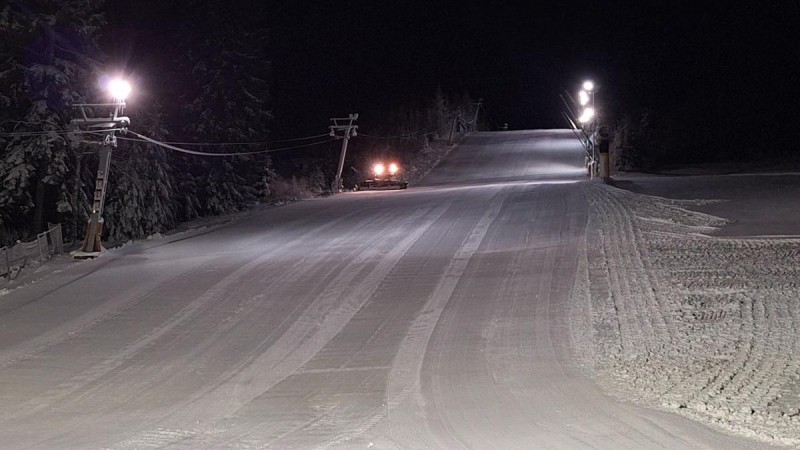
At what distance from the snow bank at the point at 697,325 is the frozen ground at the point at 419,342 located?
4cm

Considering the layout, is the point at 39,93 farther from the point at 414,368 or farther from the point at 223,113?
the point at 414,368

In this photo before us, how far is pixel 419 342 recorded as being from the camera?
10.1 metres

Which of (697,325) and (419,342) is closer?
(697,325)

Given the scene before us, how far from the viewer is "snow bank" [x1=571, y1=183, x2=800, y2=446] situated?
694 centimetres

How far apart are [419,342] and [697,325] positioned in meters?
3.56

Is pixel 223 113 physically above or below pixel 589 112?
above

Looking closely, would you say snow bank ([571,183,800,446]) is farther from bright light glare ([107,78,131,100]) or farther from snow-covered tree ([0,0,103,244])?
snow-covered tree ([0,0,103,244])

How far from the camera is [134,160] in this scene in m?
40.8

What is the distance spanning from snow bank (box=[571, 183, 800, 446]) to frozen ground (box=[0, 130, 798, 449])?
0.04 meters

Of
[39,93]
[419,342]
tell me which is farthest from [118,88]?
[39,93]

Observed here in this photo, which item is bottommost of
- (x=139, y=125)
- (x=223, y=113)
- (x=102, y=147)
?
(x=102, y=147)

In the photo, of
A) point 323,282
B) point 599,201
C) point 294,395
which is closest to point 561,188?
point 599,201

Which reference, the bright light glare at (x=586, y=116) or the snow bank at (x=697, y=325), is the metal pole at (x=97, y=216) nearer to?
the snow bank at (x=697, y=325)

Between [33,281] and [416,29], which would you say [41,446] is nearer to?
[33,281]
